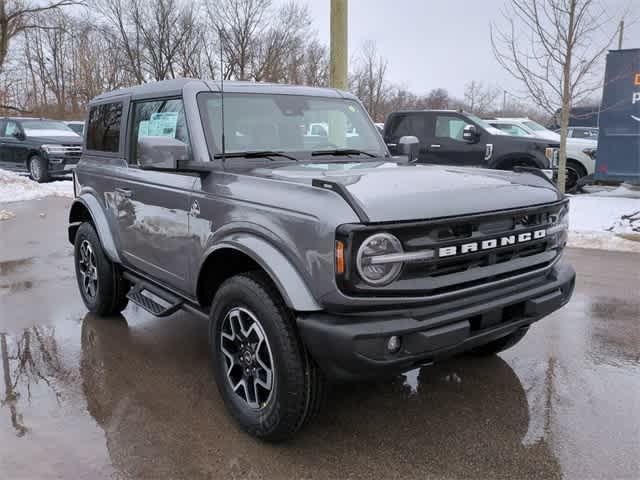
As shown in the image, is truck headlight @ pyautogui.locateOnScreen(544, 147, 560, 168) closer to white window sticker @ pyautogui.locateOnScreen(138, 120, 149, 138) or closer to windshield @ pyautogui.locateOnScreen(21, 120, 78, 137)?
white window sticker @ pyautogui.locateOnScreen(138, 120, 149, 138)

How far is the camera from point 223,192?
325 cm

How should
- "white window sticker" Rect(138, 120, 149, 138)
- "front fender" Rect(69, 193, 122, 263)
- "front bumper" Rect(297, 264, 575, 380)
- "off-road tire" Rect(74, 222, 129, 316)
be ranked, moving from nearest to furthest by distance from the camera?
"front bumper" Rect(297, 264, 575, 380) < "white window sticker" Rect(138, 120, 149, 138) < "front fender" Rect(69, 193, 122, 263) < "off-road tire" Rect(74, 222, 129, 316)

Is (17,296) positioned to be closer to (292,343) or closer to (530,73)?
(292,343)

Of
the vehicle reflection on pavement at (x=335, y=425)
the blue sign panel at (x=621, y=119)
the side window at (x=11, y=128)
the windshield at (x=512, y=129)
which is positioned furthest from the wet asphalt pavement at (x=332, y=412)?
the side window at (x=11, y=128)

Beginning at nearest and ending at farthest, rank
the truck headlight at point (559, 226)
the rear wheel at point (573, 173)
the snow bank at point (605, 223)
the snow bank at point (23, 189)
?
the truck headlight at point (559, 226) → the snow bank at point (605, 223) → the rear wheel at point (573, 173) → the snow bank at point (23, 189)

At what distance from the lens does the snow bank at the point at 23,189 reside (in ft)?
43.5

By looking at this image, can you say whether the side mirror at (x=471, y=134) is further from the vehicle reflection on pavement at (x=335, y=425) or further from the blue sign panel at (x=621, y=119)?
the vehicle reflection on pavement at (x=335, y=425)

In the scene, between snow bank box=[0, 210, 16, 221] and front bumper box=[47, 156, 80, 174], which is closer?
snow bank box=[0, 210, 16, 221]

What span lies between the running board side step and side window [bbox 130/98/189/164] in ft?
3.21

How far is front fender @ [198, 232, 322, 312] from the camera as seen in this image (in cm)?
263

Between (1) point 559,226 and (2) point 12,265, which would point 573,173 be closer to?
(1) point 559,226

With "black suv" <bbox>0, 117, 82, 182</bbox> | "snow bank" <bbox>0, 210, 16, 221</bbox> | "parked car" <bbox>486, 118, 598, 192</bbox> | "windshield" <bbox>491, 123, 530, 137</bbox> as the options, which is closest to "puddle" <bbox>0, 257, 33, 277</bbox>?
"snow bank" <bbox>0, 210, 16, 221</bbox>

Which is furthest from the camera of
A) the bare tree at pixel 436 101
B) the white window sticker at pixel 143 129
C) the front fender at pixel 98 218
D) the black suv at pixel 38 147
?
the bare tree at pixel 436 101

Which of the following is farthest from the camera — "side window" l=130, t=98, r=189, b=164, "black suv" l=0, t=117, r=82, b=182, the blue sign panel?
"black suv" l=0, t=117, r=82, b=182
